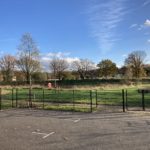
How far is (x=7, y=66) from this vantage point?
88.8 metres

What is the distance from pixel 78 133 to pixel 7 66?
271ft

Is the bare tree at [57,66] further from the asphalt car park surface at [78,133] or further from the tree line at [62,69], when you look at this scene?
the asphalt car park surface at [78,133]

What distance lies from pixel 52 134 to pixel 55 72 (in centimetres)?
10134

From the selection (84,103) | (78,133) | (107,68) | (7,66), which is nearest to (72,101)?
(84,103)

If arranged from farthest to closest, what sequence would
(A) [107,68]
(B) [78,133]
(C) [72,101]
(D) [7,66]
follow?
1. (A) [107,68]
2. (D) [7,66]
3. (C) [72,101]
4. (B) [78,133]

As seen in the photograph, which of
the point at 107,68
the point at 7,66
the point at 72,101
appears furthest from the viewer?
the point at 107,68

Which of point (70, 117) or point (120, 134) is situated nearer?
point (120, 134)

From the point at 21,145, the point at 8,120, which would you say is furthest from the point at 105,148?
the point at 8,120

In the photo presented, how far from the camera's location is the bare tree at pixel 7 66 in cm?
8692

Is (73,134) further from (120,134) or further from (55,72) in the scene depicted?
(55,72)

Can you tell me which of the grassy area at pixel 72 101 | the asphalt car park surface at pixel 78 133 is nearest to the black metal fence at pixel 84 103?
the grassy area at pixel 72 101

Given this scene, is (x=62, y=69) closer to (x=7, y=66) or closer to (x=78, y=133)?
(x=7, y=66)

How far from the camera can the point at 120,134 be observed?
933 centimetres

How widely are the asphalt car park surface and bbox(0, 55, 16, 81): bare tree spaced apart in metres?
76.0
